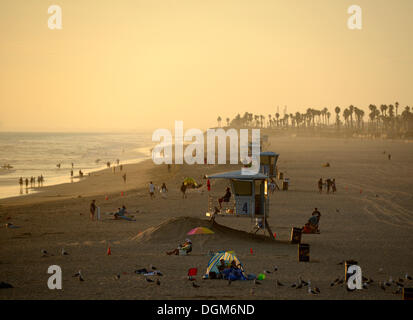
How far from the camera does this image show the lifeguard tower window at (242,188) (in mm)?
19375

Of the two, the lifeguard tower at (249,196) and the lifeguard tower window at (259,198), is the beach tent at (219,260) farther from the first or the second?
the lifeguard tower window at (259,198)

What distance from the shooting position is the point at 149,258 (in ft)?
53.3

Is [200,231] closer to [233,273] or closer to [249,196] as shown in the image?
[249,196]

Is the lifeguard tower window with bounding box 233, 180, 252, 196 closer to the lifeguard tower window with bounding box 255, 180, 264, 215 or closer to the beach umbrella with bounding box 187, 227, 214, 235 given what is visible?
the lifeguard tower window with bounding box 255, 180, 264, 215

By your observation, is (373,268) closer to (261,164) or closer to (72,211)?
(72,211)

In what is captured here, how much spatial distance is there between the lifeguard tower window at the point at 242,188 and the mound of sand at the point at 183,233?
171cm

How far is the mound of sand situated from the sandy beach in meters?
0.04

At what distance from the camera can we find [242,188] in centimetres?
1942

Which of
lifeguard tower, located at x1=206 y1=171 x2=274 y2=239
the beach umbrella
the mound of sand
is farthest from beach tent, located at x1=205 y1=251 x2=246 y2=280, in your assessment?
lifeguard tower, located at x1=206 y1=171 x2=274 y2=239

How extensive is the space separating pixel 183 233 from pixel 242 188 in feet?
10.0

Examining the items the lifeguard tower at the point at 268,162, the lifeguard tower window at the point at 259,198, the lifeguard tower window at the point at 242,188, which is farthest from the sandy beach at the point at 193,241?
the lifeguard tower at the point at 268,162

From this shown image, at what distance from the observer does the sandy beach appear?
12812 mm

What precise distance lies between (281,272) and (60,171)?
170 ft
